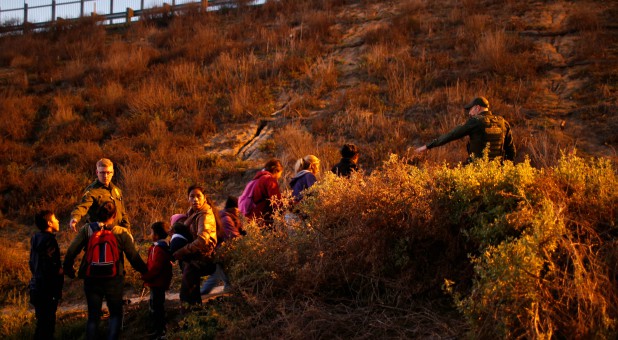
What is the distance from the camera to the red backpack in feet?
16.7

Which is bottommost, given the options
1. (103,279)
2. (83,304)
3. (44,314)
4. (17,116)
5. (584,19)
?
(83,304)

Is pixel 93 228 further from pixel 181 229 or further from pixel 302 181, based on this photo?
pixel 302 181

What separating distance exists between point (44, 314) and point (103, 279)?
0.92 meters

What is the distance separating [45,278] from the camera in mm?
5492

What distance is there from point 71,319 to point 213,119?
8042mm

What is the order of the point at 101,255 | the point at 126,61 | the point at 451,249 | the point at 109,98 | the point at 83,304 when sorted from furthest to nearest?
the point at 126,61 → the point at 109,98 → the point at 83,304 → the point at 101,255 → the point at 451,249

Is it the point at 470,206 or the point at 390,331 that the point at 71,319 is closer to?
the point at 390,331

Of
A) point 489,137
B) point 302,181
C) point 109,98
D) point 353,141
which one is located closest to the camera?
point 489,137

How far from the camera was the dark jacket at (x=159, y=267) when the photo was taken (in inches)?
215

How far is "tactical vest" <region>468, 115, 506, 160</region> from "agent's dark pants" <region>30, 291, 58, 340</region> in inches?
203

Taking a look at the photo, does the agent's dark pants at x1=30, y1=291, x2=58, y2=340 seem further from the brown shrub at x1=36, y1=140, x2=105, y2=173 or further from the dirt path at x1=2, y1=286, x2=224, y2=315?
the brown shrub at x1=36, y1=140, x2=105, y2=173

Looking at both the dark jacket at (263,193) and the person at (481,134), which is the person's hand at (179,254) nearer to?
the dark jacket at (263,193)

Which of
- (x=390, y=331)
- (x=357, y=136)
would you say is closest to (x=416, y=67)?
(x=357, y=136)

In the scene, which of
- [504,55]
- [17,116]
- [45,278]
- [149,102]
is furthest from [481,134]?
[17,116]
